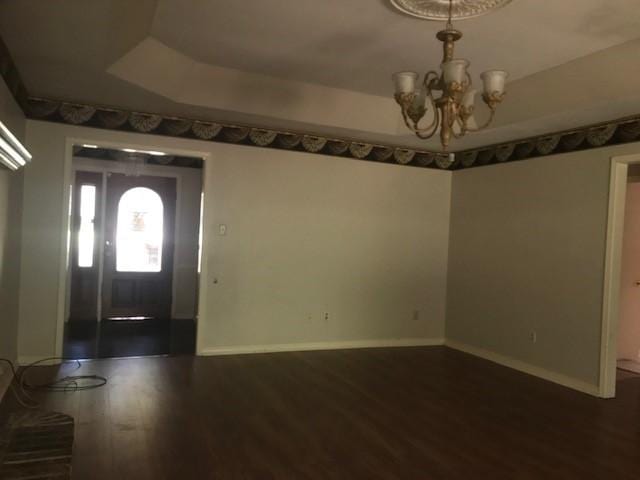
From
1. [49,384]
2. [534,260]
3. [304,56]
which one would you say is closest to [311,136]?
[304,56]

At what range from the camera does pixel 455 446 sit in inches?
128

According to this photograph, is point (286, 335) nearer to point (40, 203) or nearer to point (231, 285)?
Answer: point (231, 285)

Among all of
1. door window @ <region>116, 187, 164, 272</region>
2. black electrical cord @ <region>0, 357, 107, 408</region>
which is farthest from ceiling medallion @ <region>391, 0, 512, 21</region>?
door window @ <region>116, 187, 164, 272</region>

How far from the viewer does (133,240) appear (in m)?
7.52

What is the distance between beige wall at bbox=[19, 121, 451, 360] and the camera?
186 inches

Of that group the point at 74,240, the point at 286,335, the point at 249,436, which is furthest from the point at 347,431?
the point at 74,240

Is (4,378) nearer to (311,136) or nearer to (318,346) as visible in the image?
(318,346)

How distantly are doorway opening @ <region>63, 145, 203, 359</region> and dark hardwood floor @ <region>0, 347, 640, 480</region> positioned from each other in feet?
8.52

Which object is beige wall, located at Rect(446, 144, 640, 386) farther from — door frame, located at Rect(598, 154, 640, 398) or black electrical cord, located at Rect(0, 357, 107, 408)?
black electrical cord, located at Rect(0, 357, 107, 408)

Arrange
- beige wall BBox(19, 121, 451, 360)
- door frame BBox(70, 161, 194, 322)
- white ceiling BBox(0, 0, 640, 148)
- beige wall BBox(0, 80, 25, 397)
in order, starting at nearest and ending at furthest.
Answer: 1. white ceiling BBox(0, 0, 640, 148)
2. beige wall BBox(0, 80, 25, 397)
3. beige wall BBox(19, 121, 451, 360)
4. door frame BBox(70, 161, 194, 322)

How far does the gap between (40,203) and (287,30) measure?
2928mm

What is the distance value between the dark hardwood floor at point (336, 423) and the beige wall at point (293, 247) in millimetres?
547

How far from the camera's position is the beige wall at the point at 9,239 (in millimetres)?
3596

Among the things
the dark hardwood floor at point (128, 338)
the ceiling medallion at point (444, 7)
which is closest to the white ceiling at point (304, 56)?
the ceiling medallion at point (444, 7)
